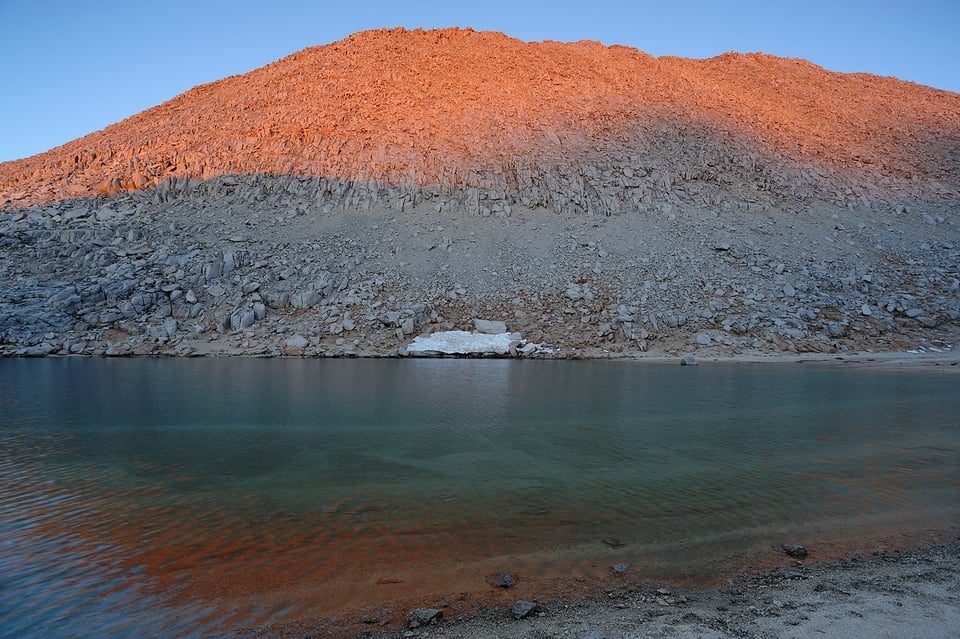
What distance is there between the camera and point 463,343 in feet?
97.7

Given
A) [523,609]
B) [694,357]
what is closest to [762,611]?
[523,609]

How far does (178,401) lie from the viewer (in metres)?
16.3

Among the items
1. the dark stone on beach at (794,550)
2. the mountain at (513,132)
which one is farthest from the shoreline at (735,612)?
the mountain at (513,132)

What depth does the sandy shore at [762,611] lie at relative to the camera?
14.4 ft

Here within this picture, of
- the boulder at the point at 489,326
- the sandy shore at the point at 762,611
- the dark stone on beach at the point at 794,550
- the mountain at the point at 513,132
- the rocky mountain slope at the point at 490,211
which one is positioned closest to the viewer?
the sandy shore at the point at 762,611

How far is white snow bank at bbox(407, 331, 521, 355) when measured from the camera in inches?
1156

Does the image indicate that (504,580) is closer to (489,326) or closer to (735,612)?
(735,612)

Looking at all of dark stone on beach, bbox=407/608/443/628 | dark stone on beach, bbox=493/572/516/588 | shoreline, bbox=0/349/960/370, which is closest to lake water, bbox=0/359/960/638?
dark stone on beach, bbox=493/572/516/588

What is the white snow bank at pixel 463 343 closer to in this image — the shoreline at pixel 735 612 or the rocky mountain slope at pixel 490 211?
the rocky mountain slope at pixel 490 211

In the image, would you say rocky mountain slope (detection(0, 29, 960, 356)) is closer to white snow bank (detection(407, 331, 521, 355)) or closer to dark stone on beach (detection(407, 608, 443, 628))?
white snow bank (detection(407, 331, 521, 355))

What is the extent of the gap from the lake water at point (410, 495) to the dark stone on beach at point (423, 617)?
0.22 m

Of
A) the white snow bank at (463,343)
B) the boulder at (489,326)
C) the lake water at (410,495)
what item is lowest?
the lake water at (410,495)

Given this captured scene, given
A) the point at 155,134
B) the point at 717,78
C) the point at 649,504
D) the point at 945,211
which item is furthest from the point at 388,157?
the point at 945,211

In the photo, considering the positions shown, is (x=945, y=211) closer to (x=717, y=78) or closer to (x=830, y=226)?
(x=830, y=226)
